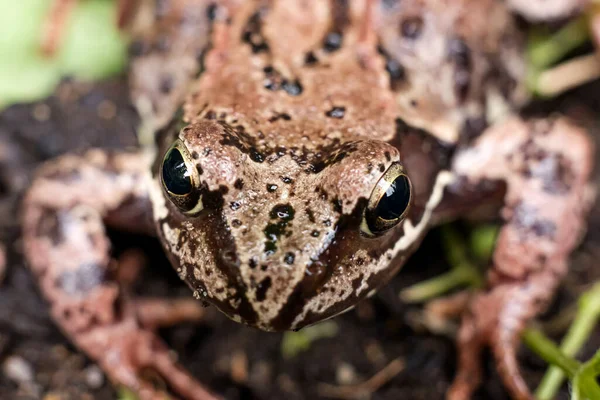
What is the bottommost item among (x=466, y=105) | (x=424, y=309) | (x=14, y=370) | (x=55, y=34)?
(x=14, y=370)

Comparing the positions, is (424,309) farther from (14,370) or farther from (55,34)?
(55,34)

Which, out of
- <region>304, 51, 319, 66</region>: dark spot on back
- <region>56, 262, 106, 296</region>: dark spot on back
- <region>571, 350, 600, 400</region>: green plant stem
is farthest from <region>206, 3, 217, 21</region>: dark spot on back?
<region>571, 350, 600, 400</region>: green plant stem

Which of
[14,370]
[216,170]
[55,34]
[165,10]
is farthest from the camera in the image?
[55,34]

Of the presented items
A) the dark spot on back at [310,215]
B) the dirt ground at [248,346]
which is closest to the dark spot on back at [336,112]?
the dark spot on back at [310,215]

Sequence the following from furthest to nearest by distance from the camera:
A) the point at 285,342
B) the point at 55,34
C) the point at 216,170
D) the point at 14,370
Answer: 1. the point at 55,34
2. the point at 285,342
3. the point at 14,370
4. the point at 216,170

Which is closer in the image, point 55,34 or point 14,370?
point 14,370

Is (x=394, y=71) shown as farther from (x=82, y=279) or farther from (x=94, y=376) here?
(x=94, y=376)

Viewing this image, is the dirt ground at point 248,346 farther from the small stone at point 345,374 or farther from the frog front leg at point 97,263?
the frog front leg at point 97,263

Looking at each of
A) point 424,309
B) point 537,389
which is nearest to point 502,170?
point 424,309
